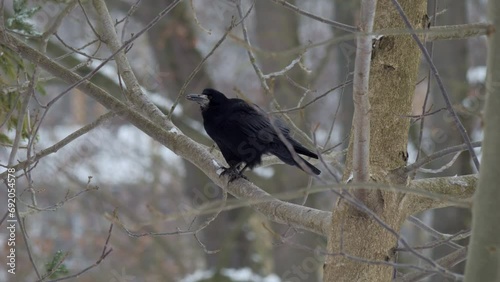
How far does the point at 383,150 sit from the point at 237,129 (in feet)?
7.25

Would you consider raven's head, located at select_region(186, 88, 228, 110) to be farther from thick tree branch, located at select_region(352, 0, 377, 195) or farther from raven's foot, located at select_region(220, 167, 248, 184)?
thick tree branch, located at select_region(352, 0, 377, 195)

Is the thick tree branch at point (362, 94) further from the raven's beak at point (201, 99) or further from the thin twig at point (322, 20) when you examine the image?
the raven's beak at point (201, 99)

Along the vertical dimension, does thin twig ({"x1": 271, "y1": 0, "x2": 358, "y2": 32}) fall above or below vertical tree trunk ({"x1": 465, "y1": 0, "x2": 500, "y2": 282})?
above

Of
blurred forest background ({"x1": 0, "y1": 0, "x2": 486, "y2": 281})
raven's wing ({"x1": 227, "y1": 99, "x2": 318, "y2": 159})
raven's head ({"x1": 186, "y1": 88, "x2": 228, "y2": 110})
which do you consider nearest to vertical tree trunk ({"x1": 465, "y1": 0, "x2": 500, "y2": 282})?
blurred forest background ({"x1": 0, "y1": 0, "x2": 486, "y2": 281})

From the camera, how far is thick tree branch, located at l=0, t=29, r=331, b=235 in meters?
3.76

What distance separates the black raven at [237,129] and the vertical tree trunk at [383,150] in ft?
5.42

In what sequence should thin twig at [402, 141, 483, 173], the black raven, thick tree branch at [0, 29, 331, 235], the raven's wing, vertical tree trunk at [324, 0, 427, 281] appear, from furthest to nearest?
the black raven, the raven's wing, thick tree branch at [0, 29, 331, 235], vertical tree trunk at [324, 0, 427, 281], thin twig at [402, 141, 483, 173]

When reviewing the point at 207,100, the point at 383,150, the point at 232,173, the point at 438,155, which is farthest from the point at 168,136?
the point at 438,155

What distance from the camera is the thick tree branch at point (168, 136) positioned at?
376 centimetres

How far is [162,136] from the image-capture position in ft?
13.9

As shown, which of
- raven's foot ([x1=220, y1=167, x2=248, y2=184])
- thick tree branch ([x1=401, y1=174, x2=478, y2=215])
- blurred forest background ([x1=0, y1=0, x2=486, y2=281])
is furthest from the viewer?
blurred forest background ([x1=0, y1=0, x2=486, y2=281])

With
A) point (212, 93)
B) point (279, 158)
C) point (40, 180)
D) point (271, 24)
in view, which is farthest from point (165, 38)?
point (279, 158)

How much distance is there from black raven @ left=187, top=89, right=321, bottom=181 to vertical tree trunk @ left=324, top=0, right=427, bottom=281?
1.65 meters

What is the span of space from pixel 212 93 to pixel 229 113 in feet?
0.97
